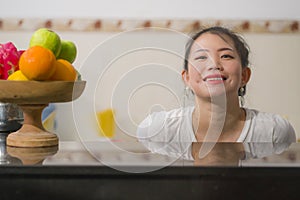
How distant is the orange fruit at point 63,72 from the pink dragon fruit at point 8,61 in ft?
0.37

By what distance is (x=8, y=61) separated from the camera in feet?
3.46

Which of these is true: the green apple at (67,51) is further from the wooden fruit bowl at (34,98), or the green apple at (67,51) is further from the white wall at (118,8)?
the white wall at (118,8)

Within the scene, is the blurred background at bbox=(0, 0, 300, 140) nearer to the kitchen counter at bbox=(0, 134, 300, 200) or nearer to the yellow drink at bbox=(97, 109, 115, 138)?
the yellow drink at bbox=(97, 109, 115, 138)

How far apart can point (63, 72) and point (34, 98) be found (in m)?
0.08

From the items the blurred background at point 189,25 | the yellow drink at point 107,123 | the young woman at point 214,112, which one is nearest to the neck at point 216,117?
the young woman at point 214,112

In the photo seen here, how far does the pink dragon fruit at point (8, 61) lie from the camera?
41.3 inches

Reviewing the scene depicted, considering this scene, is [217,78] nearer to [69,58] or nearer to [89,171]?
[69,58]

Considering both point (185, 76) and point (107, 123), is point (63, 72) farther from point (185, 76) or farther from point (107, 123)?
point (185, 76)

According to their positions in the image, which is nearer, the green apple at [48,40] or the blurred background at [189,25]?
the green apple at [48,40]

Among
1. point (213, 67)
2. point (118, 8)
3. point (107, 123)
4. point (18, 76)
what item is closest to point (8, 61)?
point (18, 76)

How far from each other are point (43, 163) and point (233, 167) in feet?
0.93

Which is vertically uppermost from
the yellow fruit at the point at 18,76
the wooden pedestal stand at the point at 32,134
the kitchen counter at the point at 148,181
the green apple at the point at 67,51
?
the green apple at the point at 67,51

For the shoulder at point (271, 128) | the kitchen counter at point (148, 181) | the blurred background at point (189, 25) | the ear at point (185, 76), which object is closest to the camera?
the kitchen counter at point (148, 181)

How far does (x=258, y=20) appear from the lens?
8.73 feet
